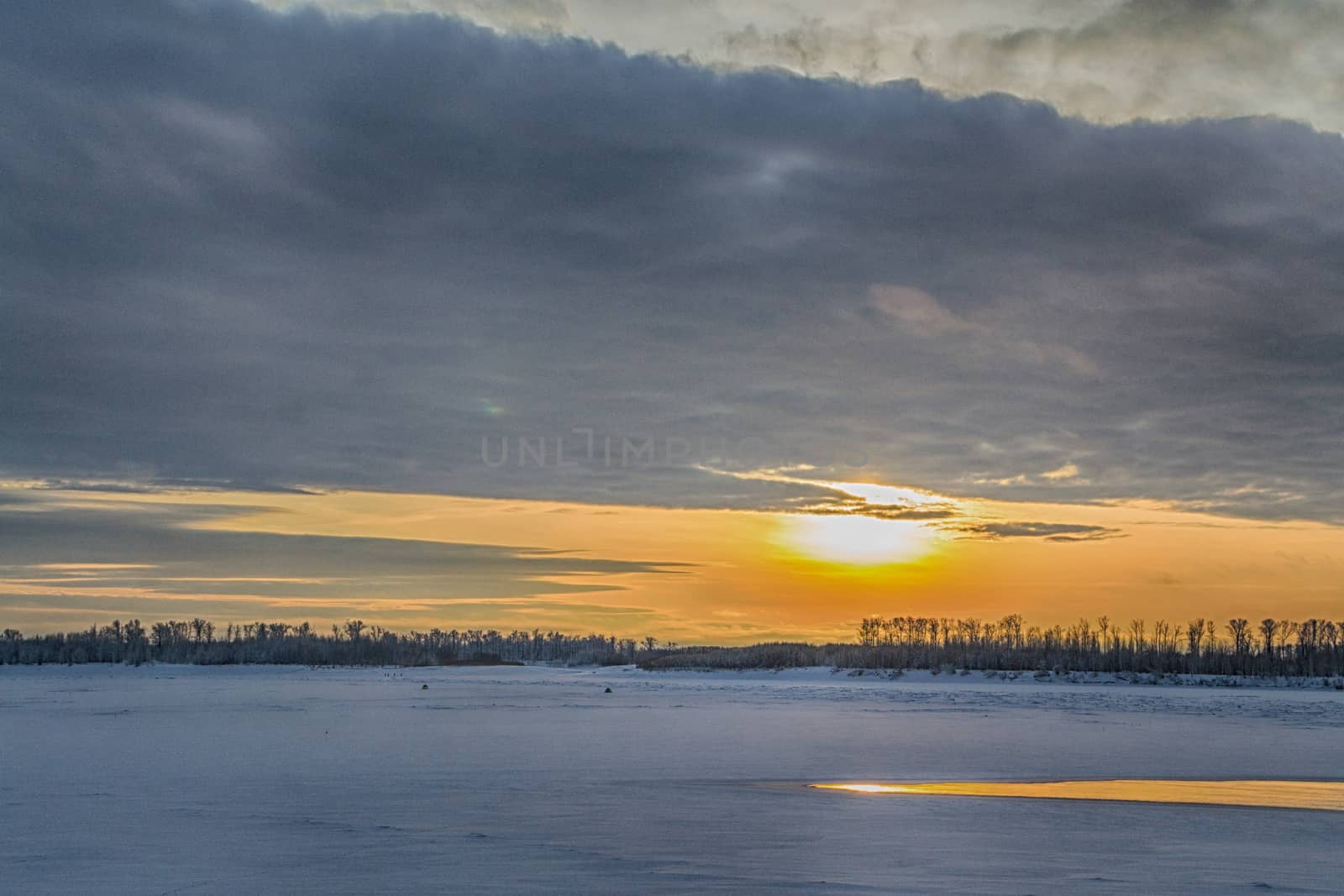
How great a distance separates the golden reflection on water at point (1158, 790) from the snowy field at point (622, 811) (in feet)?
2.95

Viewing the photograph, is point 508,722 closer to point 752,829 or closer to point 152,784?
point 152,784

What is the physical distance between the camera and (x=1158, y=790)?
21531 millimetres

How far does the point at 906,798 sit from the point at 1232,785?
24.7 feet

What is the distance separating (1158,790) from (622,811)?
1067cm

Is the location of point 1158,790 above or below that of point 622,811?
below

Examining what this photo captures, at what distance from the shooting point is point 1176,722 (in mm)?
42531

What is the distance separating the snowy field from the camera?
1249 centimetres

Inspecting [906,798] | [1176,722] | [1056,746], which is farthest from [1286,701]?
[906,798]

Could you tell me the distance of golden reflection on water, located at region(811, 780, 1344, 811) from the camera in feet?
65.4

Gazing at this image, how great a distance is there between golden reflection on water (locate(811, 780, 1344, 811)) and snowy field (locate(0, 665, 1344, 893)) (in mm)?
898

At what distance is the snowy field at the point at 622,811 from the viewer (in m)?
12.5

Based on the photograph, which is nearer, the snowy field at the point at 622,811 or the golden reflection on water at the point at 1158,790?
the snowy field at the point at 622,811

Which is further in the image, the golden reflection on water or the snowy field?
the golden reflection on water

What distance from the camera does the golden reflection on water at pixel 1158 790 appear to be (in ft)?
65.4
